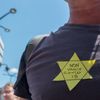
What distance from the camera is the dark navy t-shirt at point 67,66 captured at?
1858mm

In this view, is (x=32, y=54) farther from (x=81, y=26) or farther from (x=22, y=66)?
(x=81, y=26)

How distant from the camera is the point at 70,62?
1936mm

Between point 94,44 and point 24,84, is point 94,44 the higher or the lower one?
the higher one

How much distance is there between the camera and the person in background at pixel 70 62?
1.87 metres

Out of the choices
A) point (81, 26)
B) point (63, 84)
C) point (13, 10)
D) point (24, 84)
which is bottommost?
point (13, 10)

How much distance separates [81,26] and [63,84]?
36 centimetres

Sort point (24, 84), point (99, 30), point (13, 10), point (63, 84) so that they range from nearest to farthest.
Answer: point (63, 84)
point (99, 30)
point (24, 84)
point (13, 10)

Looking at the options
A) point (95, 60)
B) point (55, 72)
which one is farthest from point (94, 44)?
point (55, 72)

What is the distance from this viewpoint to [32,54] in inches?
83.5

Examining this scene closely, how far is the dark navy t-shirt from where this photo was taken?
1858 mm

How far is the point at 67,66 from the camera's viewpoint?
1927 millimetres

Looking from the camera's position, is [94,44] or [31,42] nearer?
[94,44]

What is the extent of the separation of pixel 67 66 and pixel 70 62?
3 centimetres

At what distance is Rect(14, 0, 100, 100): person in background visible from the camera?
1.87 metres
